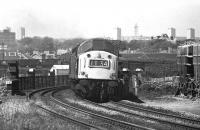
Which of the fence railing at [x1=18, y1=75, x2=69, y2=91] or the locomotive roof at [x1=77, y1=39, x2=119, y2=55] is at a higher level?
the locomotive roof at [x1=77, y1=39, x2=119, y2=55]

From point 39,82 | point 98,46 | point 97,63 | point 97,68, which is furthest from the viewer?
point 39,82

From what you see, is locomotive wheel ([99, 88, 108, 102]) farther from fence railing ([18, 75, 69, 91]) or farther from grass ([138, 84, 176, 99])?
fence railing ([18, 75, 69, 91])

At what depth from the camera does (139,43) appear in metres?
143

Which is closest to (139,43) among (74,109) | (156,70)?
(156,70)

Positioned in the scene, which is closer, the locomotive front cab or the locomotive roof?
the locomotive front cab

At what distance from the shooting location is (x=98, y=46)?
21312mm

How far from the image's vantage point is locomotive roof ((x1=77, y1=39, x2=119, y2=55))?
69.4 feet

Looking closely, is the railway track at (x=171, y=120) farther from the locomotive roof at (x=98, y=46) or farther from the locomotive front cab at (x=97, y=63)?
the locomotive roof at (x=98, y=46)

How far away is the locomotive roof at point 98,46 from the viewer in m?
21.2

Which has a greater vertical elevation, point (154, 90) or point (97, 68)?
point (97, 68)

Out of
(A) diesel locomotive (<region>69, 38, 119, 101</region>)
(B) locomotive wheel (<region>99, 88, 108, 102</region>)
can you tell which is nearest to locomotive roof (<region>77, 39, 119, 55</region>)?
(A) diesel locomotive (<region>69, 38, 119, 101</region>)

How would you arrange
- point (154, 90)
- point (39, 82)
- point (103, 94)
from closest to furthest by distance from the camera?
point (103, 94) → point (154, 90) → point (39, 82)

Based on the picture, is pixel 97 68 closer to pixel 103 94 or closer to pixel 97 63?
pixel 97 63

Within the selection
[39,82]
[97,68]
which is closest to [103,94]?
[97,68]
